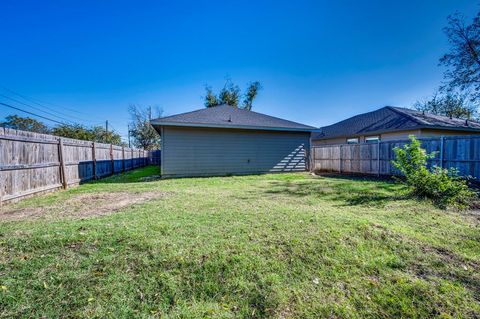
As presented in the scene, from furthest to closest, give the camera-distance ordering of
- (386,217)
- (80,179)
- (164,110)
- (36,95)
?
(164,110) < (36,95) < (80,179) < (386,217)

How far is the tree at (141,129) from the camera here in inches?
1298

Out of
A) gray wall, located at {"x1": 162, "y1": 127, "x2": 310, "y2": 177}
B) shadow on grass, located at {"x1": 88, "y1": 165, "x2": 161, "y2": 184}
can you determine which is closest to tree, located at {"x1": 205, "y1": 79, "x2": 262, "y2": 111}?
gray wall, located at {"x1": 162, "y1": 127, "x2": 310, "y2": 177}

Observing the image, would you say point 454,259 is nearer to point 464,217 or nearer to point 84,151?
point 464,217

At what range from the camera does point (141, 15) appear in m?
8.63

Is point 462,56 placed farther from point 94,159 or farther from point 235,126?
point 94,159

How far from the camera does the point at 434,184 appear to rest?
5.20m

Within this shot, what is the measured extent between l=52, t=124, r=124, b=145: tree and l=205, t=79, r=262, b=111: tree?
15.9 metres

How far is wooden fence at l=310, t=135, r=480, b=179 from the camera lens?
730 centimetres

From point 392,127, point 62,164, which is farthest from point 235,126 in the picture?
point 392,127

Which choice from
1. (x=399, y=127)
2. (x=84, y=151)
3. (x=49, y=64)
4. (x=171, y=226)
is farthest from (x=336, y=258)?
(x=49, y=64)

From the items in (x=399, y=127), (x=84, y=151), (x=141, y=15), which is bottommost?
(x=84, y=151)

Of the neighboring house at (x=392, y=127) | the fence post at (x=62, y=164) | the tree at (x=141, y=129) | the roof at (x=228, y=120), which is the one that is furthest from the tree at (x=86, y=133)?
the neighboring house at (x=392, y=127)

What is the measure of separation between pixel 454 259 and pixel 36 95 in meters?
32.8

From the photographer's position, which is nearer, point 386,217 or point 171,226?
point 171,226
